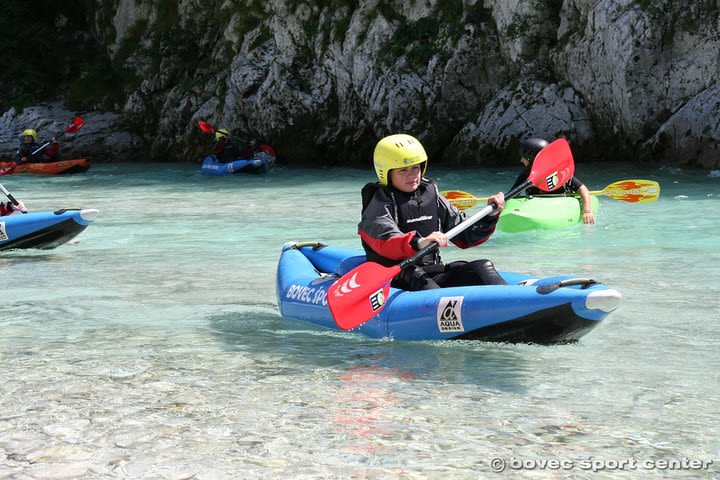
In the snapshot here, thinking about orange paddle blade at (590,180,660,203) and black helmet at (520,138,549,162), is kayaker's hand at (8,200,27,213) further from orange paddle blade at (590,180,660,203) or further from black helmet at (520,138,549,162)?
orange paddle blade at (590,180,660,203)

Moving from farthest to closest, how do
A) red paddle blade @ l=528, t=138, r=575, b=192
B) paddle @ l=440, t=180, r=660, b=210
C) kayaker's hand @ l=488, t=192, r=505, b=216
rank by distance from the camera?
paddle @ l=440, t=180, r=660, b=210 → red paddle blade @ l=528, t=138, r=575, b=192 → kayaker's hand @ l=488, t=192, r=505, b=216

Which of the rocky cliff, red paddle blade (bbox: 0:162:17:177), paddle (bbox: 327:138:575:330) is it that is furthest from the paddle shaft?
red paddle blade (bbox: 0:162:17:177)

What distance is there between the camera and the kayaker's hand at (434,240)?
15.2 ft

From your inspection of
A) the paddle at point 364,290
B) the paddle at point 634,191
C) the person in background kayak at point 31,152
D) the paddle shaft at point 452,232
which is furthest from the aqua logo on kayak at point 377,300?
the person in background kayak at point 31,152

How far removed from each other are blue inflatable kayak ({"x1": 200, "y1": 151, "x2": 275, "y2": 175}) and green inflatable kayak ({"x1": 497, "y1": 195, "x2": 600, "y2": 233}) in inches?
346

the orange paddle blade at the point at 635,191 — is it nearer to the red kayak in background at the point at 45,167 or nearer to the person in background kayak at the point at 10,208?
the person in background kayak at the point at 10,208

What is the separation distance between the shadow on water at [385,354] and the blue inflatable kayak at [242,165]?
11.7 metres

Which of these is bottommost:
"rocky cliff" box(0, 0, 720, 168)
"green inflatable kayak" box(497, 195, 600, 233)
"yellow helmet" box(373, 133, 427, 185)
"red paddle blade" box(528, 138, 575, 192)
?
"green inflatable kayak" box(497, 195, 600, 233)

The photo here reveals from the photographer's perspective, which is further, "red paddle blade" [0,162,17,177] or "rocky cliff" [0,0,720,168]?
"red paddle blade" [0,162,17,177]

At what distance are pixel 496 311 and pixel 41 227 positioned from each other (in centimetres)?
485

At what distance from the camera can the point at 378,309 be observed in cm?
458

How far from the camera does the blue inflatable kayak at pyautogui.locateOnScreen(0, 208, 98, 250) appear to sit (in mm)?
7953

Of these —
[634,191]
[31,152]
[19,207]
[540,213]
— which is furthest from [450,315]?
[31,152]

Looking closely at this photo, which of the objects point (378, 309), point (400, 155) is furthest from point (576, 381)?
point (400, 155)
